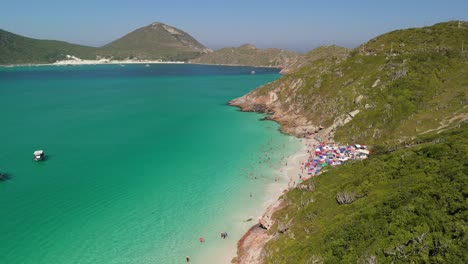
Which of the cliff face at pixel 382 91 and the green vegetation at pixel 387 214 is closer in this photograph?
the green vegetation at pixel 387 214

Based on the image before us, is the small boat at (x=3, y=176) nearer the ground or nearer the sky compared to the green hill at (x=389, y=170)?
nearer the ground

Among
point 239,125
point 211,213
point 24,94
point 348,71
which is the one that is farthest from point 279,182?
point 24,94

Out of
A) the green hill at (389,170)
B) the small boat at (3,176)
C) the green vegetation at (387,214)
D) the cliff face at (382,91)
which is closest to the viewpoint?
the green vegetation at (387,214)

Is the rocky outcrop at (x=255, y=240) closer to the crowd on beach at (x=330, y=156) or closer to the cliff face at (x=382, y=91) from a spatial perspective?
the crowd on beach at (x=330, y=156)

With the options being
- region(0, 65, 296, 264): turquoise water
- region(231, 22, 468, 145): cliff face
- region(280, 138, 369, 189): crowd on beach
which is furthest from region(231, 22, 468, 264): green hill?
region(0, 65, 296, 264): turquoise water

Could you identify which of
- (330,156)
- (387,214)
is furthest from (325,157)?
(387,214)

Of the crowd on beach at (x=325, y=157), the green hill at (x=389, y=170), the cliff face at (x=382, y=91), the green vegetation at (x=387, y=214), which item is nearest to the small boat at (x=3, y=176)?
the green hill at (x=389, y=170)

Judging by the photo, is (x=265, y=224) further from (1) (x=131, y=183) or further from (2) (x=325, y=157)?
(2) (x=325, y=157)

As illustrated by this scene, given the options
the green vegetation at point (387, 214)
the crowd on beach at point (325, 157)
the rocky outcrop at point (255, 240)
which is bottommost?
the rocky outcrop at point (255, 240)
